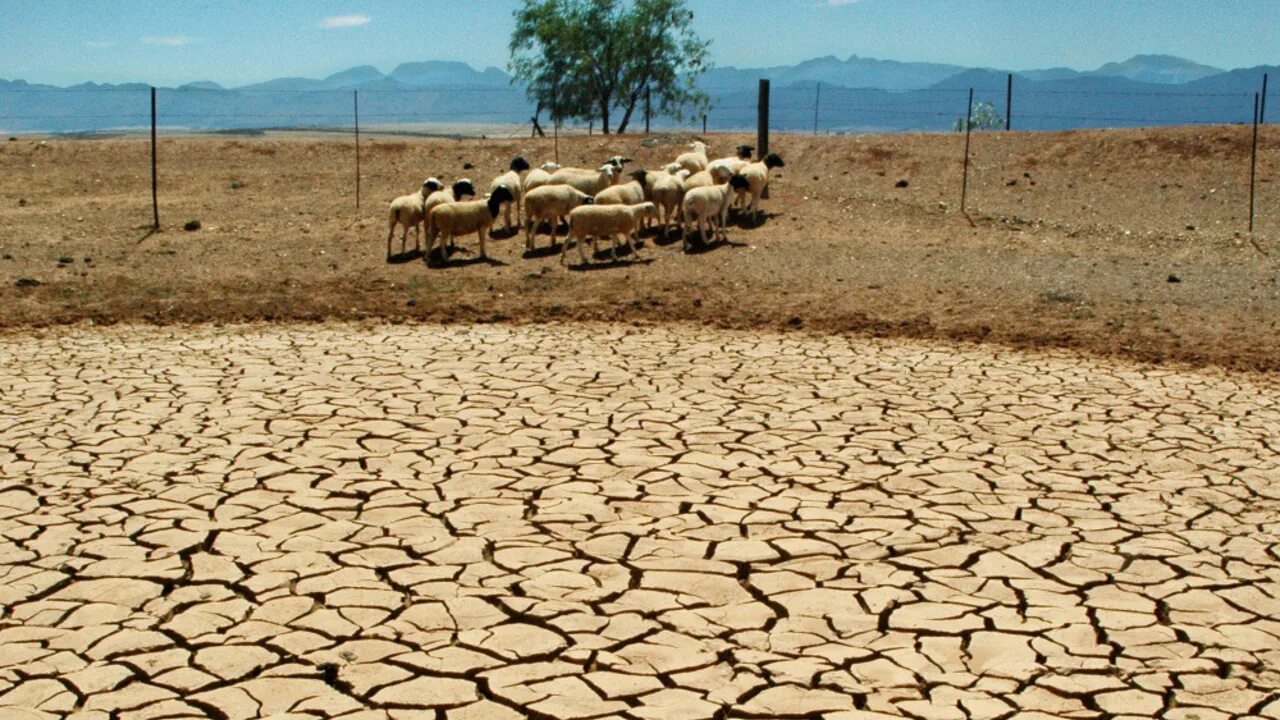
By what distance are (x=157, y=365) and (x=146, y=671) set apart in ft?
20.5

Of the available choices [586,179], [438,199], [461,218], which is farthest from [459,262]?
[586,179]

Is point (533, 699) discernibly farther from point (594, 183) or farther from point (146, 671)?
point (594, 183)

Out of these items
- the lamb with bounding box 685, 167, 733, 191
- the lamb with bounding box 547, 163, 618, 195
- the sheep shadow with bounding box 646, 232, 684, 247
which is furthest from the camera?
the lamb with bounding box 547, 163, 618, 195

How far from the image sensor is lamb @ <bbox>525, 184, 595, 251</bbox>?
54.9 ft

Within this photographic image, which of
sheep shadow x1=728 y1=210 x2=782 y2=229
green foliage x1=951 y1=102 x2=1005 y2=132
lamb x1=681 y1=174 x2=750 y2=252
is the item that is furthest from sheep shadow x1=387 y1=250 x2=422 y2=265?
green foliage x1=951 y1=102 x2=1005 y2=132

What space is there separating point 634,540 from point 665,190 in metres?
11.4

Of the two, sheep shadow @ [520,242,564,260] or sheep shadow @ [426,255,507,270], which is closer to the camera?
sheep shadow @ [426,255,507,270]

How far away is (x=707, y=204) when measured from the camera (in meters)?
16.9

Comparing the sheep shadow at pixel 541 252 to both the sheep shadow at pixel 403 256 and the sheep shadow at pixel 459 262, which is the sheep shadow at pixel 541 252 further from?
the sheep shadow at pixel 403 256

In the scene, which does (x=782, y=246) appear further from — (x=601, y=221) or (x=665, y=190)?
(x=601, y=221)

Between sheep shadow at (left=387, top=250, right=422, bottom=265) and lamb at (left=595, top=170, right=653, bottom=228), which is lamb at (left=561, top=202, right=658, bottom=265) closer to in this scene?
lamb at (left=595, top=170, right=653, bottom=228)

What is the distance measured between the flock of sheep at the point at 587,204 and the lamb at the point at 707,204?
0.01 meters

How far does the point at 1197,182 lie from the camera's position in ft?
70.4

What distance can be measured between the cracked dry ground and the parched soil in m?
2.29
